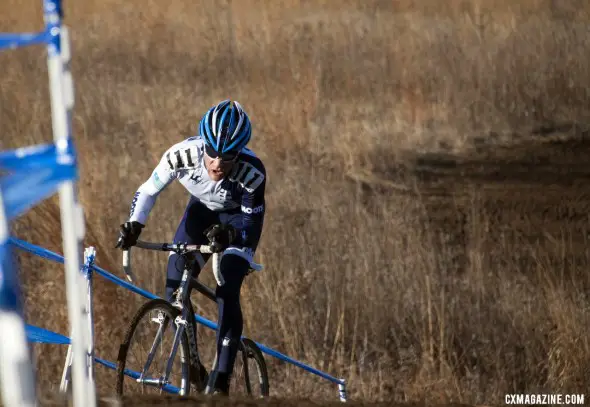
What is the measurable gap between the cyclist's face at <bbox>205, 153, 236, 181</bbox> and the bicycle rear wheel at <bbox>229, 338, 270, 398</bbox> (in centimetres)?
107

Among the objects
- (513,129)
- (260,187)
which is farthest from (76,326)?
(513,129)

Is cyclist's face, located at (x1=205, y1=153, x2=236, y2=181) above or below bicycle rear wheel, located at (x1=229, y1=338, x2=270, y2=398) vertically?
above

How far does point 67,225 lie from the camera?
2.77 m

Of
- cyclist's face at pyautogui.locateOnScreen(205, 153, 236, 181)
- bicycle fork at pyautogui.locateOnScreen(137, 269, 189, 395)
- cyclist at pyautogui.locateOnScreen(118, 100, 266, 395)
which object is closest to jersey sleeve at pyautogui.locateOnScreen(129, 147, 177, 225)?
cyclist at pyautogui.locateOnScreen(118, 100, 266, 395)

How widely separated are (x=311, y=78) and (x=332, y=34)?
6.50 ft

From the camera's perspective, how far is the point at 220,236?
22.1 feet

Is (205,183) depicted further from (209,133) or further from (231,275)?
(231,275)

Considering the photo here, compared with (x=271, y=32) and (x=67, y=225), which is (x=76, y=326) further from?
→ (x=271, y=32)

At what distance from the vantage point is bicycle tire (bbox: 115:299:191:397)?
6.51m

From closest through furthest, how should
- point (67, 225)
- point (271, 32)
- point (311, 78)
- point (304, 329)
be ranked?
point (67, 225) < point (304, 329) < point (311, 78) < point (271, 32)

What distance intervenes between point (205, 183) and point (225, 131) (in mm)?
490

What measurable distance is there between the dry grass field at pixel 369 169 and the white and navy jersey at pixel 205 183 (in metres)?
2.75

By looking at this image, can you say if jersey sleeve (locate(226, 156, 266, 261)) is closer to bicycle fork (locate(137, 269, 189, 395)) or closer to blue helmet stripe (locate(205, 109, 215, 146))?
blue helmet stripe (locate(205, 109, 215, 146))

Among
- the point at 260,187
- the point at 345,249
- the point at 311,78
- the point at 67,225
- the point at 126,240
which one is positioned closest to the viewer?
the point at 67,225
